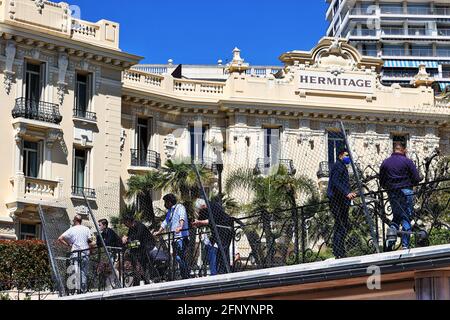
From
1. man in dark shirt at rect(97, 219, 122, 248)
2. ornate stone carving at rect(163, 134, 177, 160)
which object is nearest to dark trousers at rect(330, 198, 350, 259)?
man in dark shirt at rect(97, 219, 122, 248)

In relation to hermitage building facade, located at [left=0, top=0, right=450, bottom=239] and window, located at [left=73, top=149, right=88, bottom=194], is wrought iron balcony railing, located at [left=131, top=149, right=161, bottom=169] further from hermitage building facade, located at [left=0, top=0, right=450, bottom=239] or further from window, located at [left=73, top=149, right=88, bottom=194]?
window, located at [left=73, top=149, right=88, bottom=194]

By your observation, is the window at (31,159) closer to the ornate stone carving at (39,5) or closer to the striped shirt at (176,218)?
the ornate stone carving at (39,5)

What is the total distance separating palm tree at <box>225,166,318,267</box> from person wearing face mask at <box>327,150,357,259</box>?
79 centimetres

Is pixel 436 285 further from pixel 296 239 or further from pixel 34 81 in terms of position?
pixel 34 81

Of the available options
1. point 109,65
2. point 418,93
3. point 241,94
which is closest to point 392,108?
point 418,93

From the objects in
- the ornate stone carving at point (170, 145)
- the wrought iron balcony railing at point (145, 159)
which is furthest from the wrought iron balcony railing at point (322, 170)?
the ornate stone carving at point (170, 145)

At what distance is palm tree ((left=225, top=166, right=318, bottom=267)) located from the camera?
15508 mm

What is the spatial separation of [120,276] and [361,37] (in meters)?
86.9

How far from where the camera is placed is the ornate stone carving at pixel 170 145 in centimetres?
4638

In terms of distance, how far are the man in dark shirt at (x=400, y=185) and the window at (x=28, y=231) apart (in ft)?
84.1

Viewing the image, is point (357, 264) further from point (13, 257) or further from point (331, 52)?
point (331, 52)

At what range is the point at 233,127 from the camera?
156 feet

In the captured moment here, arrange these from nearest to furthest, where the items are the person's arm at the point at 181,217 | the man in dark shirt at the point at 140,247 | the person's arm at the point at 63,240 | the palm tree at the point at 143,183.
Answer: the person's arm at the point at 181,217 → the man in dark shirt at the point at 140,247 → the person's arm at the point at 63,240 → the palm tree at the point at 143,183

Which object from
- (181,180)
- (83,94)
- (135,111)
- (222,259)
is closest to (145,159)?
(135,111)
